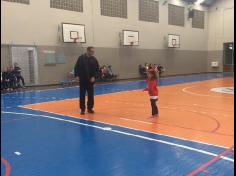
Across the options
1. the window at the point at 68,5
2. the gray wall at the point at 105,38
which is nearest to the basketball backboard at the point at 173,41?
the gray wall at the point at 105,38

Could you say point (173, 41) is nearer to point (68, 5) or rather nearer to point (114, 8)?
point (114, 8)

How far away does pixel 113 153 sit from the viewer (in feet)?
15.2

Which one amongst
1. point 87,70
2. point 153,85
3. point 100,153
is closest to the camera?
point 100,153

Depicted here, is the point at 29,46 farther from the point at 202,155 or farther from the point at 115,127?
the point at 202,155

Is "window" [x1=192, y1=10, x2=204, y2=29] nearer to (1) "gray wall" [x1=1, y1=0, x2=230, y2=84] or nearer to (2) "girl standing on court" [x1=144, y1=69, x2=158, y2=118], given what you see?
(1) "gray wall" [x1=1, y1=0, x2=230, y2=84]

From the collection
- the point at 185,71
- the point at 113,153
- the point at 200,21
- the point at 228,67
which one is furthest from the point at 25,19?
the point at 228,67

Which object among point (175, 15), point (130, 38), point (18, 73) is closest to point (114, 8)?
point (130, 38)

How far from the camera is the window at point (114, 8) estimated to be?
21.8m

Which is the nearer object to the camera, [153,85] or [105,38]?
[153,85]

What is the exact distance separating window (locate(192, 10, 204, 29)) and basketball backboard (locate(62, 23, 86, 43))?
14577mm

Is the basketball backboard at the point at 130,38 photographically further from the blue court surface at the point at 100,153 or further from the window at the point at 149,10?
the blue court surface at the point at 100,153

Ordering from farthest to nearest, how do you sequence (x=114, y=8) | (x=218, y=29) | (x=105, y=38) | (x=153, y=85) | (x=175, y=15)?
(x=218, y=29)
(x=175, y=15)
(x=114, y=8)
(x=105, y=38)
(x=153, y=85)

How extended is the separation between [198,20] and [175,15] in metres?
4.04

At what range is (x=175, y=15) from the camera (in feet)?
92.1
